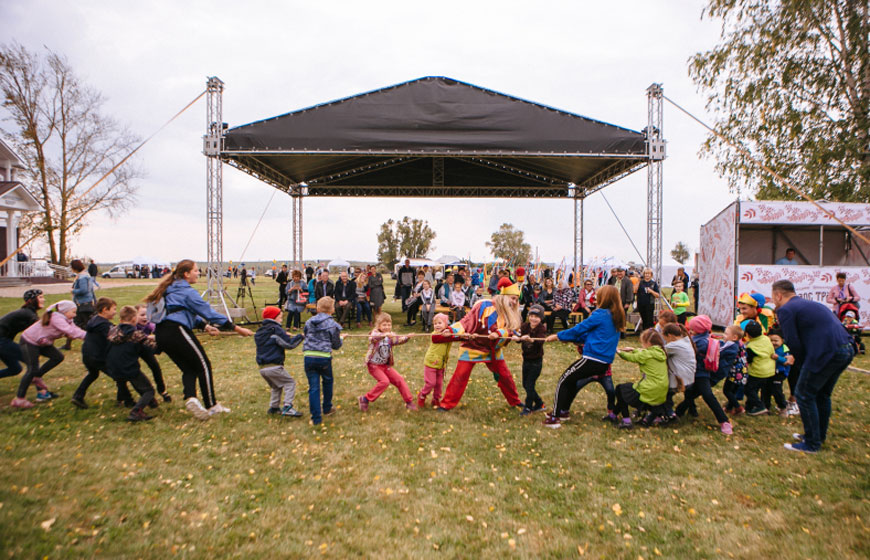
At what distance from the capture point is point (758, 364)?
603 cm

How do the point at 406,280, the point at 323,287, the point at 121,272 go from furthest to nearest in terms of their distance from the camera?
the point at 121,272 < the point at 406,280 < the point at 323,287

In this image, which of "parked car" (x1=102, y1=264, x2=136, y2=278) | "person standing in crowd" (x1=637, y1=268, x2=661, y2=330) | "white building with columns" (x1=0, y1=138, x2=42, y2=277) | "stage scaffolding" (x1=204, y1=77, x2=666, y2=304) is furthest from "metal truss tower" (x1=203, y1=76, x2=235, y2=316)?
"parked car" (x1=102, y1=264, x2=136, y2=278)

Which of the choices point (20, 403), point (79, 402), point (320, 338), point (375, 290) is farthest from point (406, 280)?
point (20, 403)

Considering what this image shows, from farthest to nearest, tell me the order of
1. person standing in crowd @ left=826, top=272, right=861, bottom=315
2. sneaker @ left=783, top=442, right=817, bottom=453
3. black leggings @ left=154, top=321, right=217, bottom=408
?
person standing in crowd @ left=826, top=272, right=861, bottom=315 → black leggings @ left=154, top=321, right=217, bottom=408 → sneaker @ left=783, top=442, right=817, bottom=453

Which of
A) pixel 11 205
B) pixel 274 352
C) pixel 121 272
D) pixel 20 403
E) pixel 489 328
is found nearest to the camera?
pixel 274 352

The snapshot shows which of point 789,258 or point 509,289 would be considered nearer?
point 509,289

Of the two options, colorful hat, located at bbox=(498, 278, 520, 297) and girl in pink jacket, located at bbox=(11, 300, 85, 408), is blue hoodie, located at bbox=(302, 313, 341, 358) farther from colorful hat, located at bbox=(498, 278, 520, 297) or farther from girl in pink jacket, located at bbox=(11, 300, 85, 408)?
girl in pink jacket, located at bbox=(11, 300, 85, 408)

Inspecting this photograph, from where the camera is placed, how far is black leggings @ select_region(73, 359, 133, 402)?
6082 mm

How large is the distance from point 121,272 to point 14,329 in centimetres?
6294

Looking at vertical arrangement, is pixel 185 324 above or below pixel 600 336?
above

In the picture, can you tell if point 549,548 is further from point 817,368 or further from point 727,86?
point 727,86

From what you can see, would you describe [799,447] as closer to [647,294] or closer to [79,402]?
[647,294]

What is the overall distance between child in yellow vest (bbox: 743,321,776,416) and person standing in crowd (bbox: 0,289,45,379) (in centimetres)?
942

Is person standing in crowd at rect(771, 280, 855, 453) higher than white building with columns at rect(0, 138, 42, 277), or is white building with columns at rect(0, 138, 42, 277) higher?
white building with columns at rect(0, 138, 42, 277)
